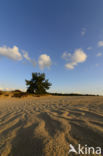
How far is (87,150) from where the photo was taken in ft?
3.41

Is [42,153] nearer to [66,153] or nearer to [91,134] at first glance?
[66,153]

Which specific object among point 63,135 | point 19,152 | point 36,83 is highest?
point 36,83

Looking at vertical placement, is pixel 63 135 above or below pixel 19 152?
above

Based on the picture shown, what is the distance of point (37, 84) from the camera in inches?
642

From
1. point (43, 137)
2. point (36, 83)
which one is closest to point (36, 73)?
point (36, 83)

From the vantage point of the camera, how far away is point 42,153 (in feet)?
3.35

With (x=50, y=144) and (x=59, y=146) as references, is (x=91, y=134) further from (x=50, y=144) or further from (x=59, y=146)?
(x=50, y=144)

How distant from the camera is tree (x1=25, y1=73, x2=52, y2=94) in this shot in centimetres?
1634

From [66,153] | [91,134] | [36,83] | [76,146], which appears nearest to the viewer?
[66,153]

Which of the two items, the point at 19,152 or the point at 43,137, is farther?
the point at 43,137

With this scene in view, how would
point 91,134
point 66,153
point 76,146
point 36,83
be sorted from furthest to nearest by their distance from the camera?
point 36,83 < point 91,134 < point 76,146 < point 66,153

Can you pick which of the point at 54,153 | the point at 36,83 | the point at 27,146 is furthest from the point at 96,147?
the point at 36,83

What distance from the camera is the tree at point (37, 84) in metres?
16.3

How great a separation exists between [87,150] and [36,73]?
55.1 ft
